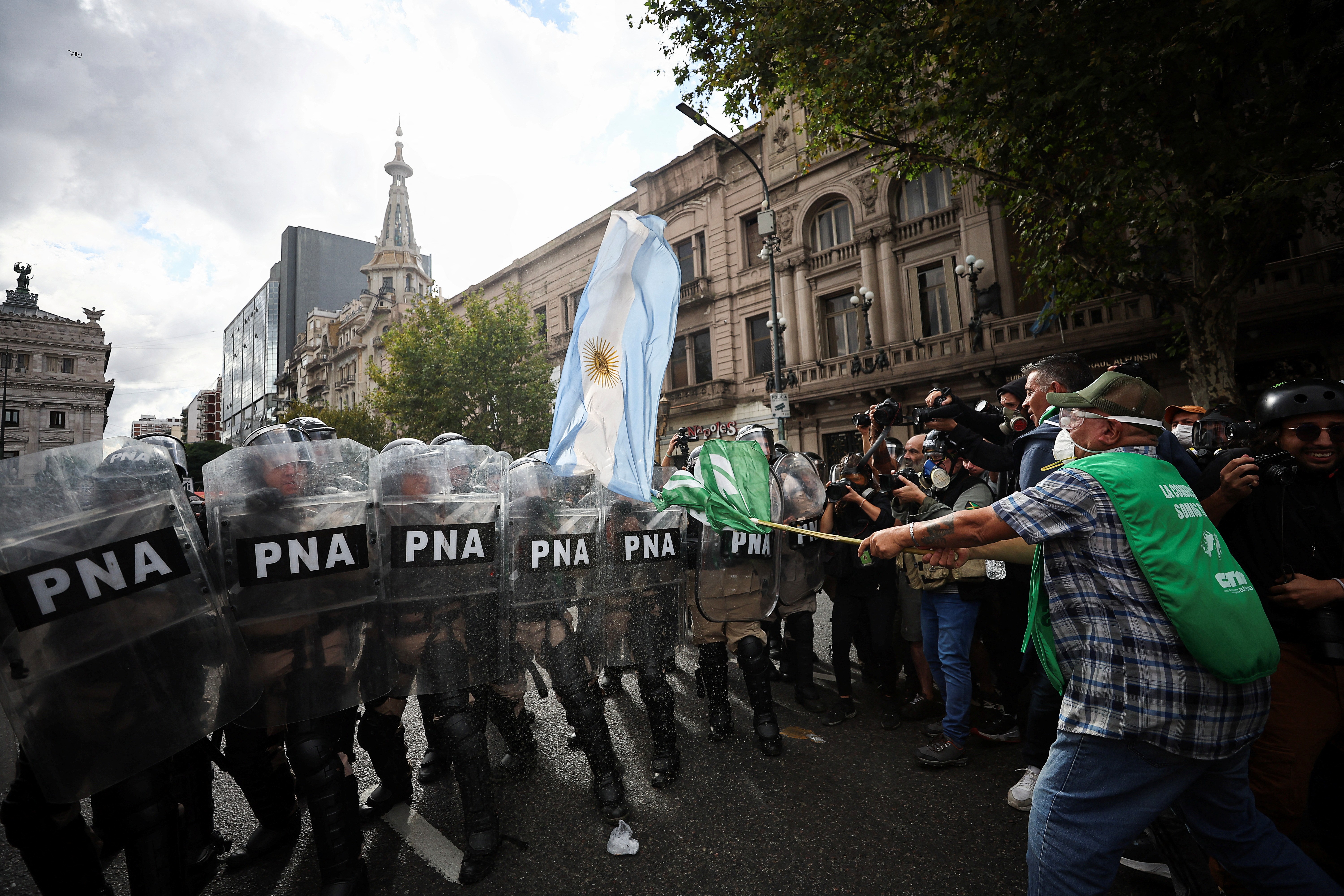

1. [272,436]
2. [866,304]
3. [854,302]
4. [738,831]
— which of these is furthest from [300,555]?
[866,304]

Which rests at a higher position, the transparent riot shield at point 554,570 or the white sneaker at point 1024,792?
the transparent riot shield at point 554,570

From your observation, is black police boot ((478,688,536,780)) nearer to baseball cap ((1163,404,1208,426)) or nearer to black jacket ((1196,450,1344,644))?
black jacket ((1196,450,1344,644))

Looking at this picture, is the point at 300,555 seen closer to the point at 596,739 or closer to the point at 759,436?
the point at 596,739

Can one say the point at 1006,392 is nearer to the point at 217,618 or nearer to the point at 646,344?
the point at 646,344

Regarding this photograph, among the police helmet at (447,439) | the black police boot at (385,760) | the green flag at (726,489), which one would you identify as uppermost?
the police helmet at (447,439)

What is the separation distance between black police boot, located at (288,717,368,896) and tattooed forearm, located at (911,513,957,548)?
97.1 inches

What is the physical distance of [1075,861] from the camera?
1714 millimetres

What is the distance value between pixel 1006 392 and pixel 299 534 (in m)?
4.04

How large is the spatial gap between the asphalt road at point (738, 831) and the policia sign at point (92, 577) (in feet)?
5.07

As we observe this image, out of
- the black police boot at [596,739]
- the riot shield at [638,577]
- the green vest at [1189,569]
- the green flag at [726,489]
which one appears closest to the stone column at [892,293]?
the green flag at [726,489]

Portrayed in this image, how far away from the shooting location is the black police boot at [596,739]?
2984 mm

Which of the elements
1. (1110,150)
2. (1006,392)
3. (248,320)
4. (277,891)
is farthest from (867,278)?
(248,320)

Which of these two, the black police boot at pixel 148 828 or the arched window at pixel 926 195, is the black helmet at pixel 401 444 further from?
the arched window at pixel 926 195

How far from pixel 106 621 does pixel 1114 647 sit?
10.1ft
